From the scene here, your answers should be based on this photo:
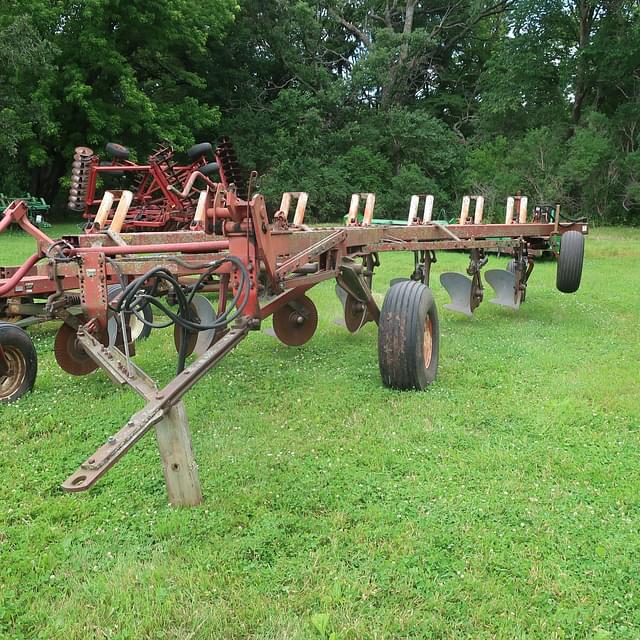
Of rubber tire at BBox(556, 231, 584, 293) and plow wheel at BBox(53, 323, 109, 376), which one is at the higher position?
rubber tire at BBox(556, 231, 584, 293)

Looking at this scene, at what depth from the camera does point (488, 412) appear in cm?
415

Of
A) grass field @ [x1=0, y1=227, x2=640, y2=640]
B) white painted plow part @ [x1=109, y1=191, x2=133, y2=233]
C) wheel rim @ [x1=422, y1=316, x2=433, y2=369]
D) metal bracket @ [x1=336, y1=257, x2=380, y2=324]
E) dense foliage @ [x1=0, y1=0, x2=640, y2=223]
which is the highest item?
dense foliage @ [x1=0, y1=0, x2=640, y2=223]

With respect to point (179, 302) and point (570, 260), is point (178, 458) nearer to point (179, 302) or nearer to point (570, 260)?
point (179, 302)

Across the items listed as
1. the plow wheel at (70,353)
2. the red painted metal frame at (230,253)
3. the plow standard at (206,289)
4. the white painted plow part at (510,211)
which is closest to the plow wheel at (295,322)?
the plow standard at (206,289)

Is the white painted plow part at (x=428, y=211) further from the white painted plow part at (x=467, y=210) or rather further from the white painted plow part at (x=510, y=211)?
the white painted plow part at (x=510, y=211)

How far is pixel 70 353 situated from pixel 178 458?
2446 millimetres

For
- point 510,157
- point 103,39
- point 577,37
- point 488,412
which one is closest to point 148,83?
point 103,39

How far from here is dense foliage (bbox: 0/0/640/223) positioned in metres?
20.5

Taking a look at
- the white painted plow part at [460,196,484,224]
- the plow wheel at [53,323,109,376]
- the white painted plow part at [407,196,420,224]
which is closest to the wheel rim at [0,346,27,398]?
the plow wheel at [53,323,109,376]

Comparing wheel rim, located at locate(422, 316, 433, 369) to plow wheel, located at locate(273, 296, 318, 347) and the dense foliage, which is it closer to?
plow wheel, located at locate(273, 296, 318, 347)

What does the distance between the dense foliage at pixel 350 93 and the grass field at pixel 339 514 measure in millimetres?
16476

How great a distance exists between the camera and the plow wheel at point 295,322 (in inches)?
229

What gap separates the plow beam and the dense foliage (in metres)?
17.3

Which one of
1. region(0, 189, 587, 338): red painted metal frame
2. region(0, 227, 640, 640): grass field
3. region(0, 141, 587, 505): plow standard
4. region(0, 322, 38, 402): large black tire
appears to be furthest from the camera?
region(0, 322, 38, 402): large black tire
